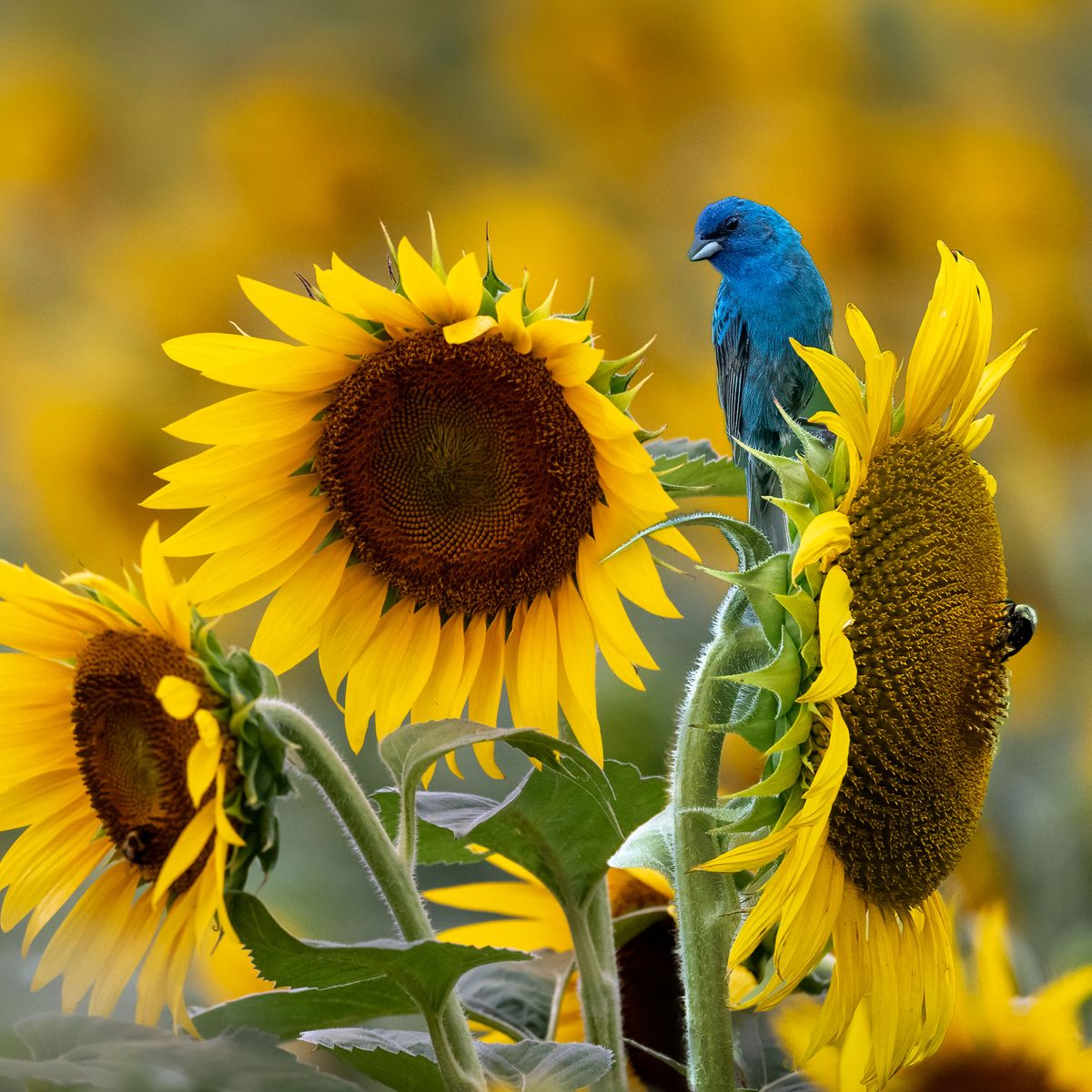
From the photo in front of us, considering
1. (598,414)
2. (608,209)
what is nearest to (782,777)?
(598,414)

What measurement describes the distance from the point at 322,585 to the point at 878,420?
164 millimetres

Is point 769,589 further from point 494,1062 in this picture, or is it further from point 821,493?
point 494,1062

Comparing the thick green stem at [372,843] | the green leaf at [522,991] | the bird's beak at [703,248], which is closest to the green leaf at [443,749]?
the thick green stem at [372,843]

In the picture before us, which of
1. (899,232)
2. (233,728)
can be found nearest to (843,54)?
(899,232)

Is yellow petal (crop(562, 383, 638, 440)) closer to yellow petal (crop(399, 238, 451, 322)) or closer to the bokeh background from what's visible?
yellow petal (crop(399, 238, 451, 322))

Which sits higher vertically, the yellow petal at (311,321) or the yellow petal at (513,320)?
the yellow petal at (311,321)

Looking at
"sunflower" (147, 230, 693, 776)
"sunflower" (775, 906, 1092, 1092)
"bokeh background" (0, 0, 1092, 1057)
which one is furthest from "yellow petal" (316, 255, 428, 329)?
"bokeh background" (0, 0, 1092, 1057)

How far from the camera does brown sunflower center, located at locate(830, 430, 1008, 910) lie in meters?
0.33

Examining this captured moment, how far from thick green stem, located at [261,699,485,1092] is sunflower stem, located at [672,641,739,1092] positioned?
54 millimetres

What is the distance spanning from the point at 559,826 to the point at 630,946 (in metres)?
0.12

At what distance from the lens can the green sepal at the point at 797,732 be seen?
31 centimetres

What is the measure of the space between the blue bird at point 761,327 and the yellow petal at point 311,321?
0.11 m

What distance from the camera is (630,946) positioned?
49 cm

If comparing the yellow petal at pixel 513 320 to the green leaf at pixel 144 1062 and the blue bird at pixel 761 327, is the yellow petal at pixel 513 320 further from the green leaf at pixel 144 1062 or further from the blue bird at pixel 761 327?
the green leaf at pixel 144 1062
